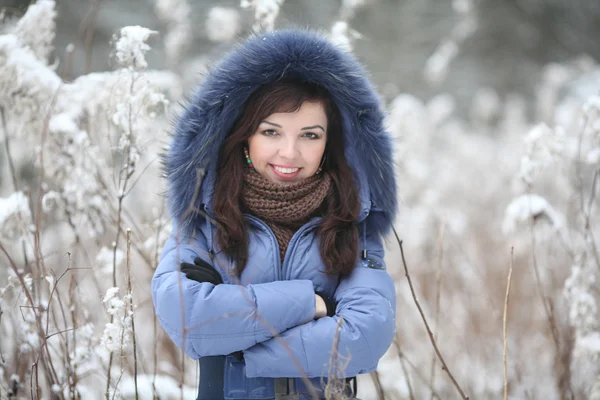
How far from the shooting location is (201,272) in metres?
1.26

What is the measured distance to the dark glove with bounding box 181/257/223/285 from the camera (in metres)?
1.25

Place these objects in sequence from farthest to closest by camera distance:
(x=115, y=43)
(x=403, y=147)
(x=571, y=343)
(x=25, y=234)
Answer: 1. (x=403, y=147)
2. (x=571, y=343)
3. (x=25, y=234)
4. (x=115, y=43)

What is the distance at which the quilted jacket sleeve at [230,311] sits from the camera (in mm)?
1167

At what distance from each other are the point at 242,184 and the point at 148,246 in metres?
0.59

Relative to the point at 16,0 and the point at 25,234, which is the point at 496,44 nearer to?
the point at 16,0

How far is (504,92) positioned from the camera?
11898mm

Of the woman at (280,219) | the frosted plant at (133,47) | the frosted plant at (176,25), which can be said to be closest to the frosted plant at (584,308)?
the woman at (280,219)

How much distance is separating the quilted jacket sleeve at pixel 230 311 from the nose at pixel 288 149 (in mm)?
337

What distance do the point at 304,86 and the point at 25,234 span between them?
104cm

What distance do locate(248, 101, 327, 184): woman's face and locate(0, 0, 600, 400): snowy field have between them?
15.1 inches

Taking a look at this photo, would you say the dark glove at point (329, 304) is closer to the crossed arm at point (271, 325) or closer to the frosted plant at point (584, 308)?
the crossed arm at point (271, 325)

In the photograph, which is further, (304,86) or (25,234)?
(25,234)

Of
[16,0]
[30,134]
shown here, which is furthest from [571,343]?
[16,0]

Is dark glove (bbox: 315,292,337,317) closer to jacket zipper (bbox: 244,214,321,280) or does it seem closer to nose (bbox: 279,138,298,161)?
jacket zipper (bbox: 244,214,321,280)
